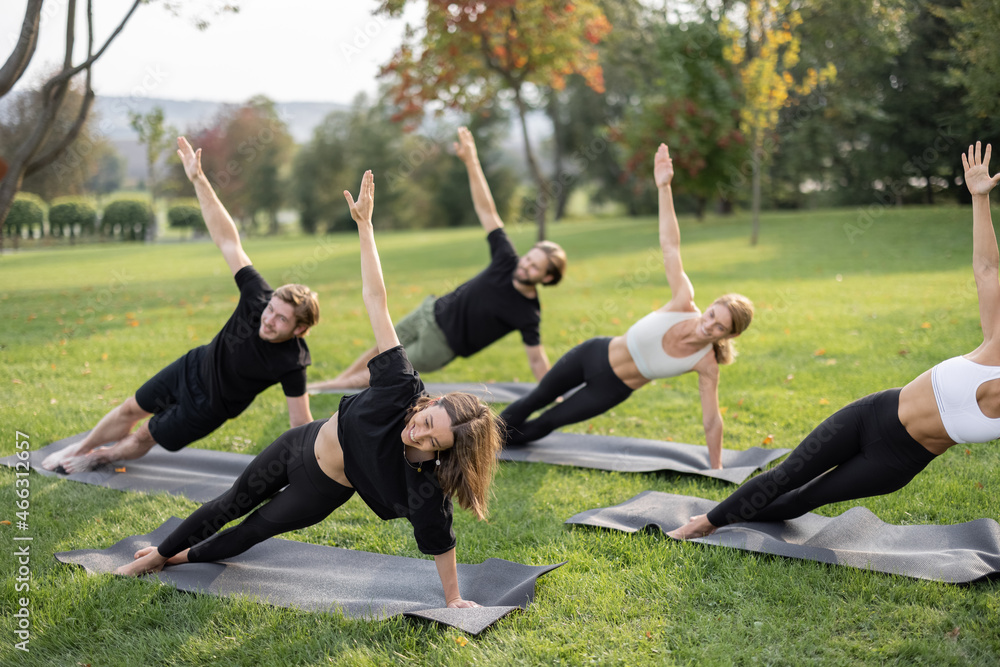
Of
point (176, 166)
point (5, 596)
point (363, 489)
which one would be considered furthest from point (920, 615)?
point (176, 166)

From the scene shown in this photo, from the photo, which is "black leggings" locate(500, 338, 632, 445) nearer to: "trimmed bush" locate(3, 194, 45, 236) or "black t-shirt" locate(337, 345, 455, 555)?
"black t-shirt" locate(337, 345, 455, 555)

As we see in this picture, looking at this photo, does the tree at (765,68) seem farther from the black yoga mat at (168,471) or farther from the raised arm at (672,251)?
the black yoga mat at (168,471)

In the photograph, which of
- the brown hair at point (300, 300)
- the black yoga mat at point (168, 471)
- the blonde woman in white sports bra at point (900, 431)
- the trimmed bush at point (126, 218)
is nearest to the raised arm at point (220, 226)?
the brown hair at point (300, 300)

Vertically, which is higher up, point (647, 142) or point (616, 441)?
point (647, 142)

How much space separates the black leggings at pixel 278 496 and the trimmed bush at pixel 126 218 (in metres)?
30.1

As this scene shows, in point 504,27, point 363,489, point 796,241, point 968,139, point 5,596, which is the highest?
point 504,27

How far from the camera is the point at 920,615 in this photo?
322cm

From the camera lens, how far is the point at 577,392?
5184 mm

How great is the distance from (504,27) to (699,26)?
35.3ft

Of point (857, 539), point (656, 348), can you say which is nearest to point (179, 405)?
point (656, 348)

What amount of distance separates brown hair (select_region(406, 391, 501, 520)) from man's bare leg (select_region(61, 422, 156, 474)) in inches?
111

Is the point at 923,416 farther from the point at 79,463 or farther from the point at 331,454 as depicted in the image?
the point at 79,463

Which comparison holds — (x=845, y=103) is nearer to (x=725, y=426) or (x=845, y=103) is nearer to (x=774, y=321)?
(x=774, y=321)

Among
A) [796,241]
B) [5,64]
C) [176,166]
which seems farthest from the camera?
[176,166]
